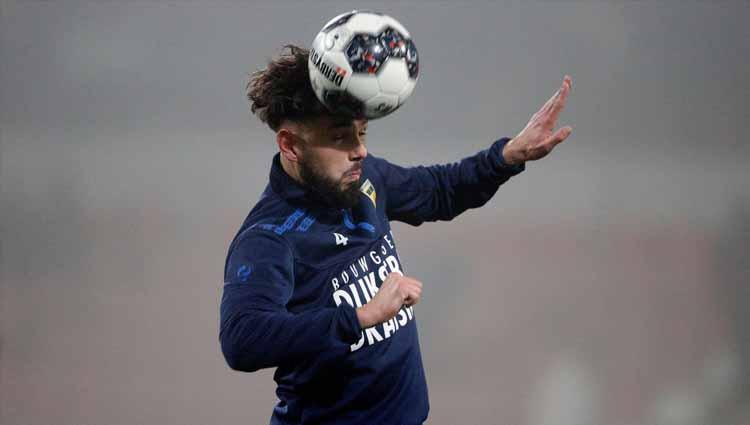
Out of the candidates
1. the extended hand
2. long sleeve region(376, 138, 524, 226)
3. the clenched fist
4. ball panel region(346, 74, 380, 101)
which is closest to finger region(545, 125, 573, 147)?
the extended hand

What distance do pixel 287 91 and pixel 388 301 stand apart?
1.81ft

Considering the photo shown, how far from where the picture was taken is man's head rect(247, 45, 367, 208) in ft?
5.93

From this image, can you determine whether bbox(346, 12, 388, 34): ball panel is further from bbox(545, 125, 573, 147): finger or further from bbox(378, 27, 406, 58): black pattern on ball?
bbox(545, 125, 573, 147): finger

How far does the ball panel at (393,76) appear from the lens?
1.72m

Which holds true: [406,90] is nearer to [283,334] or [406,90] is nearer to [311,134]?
[311,134]

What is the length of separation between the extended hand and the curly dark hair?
0.54 m

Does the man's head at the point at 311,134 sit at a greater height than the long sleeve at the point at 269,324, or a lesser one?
greater

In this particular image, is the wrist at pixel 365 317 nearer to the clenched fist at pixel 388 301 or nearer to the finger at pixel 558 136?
the clenched fist at pixel 388 301

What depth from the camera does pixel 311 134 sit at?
182 centimetres

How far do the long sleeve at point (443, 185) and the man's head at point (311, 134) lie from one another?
30 centimetres

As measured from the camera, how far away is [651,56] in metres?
3.48

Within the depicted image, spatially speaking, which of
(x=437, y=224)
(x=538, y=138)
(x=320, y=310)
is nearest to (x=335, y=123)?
(x=320, y=310)

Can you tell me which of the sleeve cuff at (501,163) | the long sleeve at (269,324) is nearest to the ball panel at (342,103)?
the long sleeve at (269,324)

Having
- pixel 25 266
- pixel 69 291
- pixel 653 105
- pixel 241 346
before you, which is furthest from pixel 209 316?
pixel 653 105
